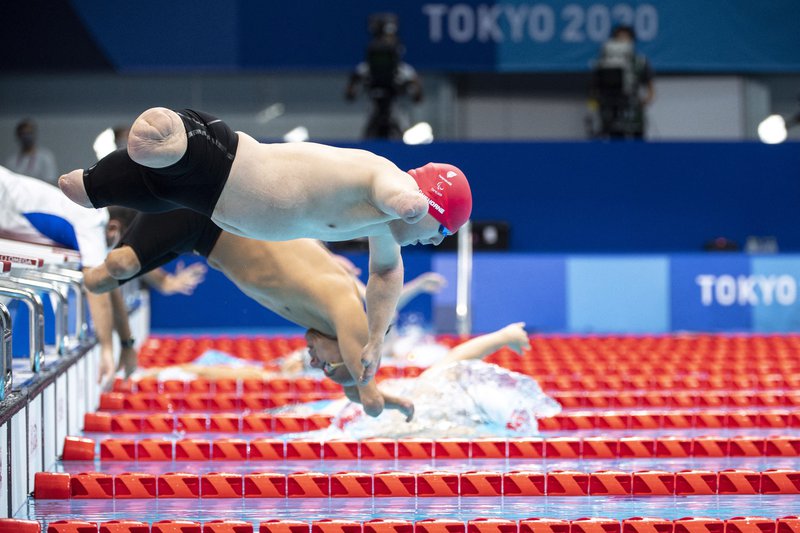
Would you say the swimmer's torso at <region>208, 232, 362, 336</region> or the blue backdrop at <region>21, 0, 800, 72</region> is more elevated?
the blue backdrop at <region>21, 0, 800, 72</region>

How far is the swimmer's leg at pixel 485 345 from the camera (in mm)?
5449

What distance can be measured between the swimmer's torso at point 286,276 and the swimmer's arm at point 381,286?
48 cm

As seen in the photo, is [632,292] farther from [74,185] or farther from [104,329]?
[74,185]

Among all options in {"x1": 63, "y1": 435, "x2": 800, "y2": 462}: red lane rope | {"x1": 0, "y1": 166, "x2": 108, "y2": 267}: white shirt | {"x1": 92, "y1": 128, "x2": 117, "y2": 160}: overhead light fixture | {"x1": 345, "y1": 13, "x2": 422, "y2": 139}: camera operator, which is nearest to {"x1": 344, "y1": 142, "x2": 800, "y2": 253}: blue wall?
{"x1": 345, "y1": 13, "x2": 422, "y2": 139}: camera operator

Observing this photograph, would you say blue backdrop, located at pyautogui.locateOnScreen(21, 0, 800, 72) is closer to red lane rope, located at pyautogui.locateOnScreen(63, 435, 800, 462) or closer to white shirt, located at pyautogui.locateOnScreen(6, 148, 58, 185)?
white shirt, located at pyautogui.locateOnScreen(6, 148, 58, 185)

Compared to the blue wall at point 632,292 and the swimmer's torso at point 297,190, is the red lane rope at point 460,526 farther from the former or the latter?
the blue wall at point 632,292

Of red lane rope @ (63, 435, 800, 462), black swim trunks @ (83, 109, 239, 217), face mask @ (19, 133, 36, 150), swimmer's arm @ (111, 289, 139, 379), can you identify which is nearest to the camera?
black swim trunks @ (83, 109, 239, 217)

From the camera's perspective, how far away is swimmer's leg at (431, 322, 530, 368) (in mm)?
5449

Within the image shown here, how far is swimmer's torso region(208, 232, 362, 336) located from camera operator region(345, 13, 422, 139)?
6.77 m

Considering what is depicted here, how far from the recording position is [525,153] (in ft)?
38.4

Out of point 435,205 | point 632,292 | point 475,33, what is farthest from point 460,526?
point 475,33

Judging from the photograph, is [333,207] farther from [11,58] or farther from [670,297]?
[11,58]

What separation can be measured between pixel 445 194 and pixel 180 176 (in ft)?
2.66

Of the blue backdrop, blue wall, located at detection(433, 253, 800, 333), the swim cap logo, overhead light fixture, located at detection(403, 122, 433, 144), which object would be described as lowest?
blue wall, located at detection(433, 253, 800, 333)
